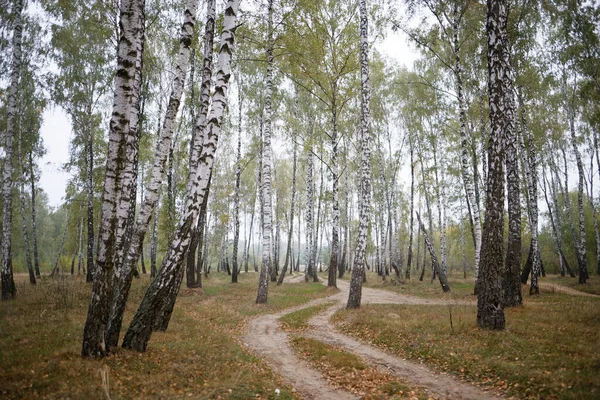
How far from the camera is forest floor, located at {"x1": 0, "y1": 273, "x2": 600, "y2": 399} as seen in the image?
206 inches

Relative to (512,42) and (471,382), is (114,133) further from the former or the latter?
(512,42)

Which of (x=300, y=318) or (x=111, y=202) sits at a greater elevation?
(x=111, y=202)

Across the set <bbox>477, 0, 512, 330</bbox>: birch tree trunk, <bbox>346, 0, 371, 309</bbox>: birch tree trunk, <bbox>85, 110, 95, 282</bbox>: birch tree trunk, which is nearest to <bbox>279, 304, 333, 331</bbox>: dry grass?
<bbox>346, 0, 371, 309</bbox>: birch tree trunk

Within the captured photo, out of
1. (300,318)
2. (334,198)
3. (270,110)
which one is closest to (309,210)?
(334,198)

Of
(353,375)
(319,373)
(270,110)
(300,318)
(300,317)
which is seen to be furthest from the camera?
(270,110)

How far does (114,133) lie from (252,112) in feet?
62.7

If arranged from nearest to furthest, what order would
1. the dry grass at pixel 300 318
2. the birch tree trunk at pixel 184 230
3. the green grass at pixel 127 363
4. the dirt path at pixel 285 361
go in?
the green grass at pixel 127 363 → the dirt path at pixel 285 361 → the birch tree trunk at pixel 184 230 → the dry grass at pixel 300 318

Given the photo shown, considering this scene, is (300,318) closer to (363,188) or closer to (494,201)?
(363,188)

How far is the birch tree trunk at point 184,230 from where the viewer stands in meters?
6.91

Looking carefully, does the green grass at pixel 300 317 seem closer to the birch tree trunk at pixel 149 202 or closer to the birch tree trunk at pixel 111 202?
the birch tree trunk at pixel 149 202

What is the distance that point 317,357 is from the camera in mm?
8117

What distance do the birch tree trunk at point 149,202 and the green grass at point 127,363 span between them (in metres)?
0.76

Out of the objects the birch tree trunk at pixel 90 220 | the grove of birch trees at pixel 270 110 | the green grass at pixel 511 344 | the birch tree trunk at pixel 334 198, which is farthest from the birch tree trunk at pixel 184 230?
the birch tree trunk at pixel 90 220

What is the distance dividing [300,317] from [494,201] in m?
8.78
